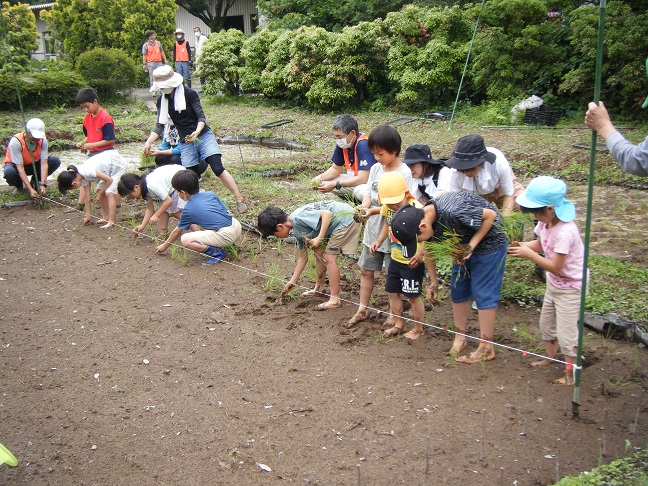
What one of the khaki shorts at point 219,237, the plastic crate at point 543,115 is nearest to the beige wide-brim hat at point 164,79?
the khaki shorts at point 219,237

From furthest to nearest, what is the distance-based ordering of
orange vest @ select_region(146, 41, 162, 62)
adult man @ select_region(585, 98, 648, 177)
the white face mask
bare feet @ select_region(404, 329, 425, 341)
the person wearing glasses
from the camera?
1. orange vest @ select_region(146, 41, 162, 62)
2. the white face mask
3. bare feet @ select_region(404, 329, 425, 341)
4. the person wearing glasses
5. adult man @ select_region(585, 98, 648, 177)

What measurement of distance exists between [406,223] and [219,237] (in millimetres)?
2774

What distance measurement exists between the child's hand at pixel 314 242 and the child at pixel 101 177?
3.50 m

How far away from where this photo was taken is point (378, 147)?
4.85m

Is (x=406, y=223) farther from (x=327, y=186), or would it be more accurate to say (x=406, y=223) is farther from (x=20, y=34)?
Result: (x=20, y=34)

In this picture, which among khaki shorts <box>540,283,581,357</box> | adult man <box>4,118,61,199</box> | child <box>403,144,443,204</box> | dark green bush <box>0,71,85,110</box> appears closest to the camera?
khaki shorts <box>540,283,581,357</box>

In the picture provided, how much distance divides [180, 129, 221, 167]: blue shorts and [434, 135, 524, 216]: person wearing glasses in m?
3.64

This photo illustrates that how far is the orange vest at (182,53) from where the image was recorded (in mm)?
17922

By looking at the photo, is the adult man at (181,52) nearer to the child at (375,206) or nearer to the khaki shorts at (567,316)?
the child at (375,206)

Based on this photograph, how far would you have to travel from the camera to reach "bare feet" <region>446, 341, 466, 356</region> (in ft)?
14.9

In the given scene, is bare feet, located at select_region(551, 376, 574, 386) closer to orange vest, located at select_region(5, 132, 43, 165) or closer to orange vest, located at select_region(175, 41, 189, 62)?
orange vest, located at select_region(5, 132, 43, 165)

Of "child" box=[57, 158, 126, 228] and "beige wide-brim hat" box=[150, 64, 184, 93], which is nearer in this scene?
"beige wide-brim hat" box=[150, 64, 184, 93]

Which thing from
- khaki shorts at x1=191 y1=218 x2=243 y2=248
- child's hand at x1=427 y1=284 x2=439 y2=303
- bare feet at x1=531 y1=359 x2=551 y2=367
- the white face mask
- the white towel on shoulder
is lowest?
bare feet at x1=531 y1=359 x2=551 y2=367

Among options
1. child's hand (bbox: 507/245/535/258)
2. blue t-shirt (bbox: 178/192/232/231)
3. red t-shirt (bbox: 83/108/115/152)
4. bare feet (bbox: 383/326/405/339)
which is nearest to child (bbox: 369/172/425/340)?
bare feet (bbox: 383/326/405/339)
